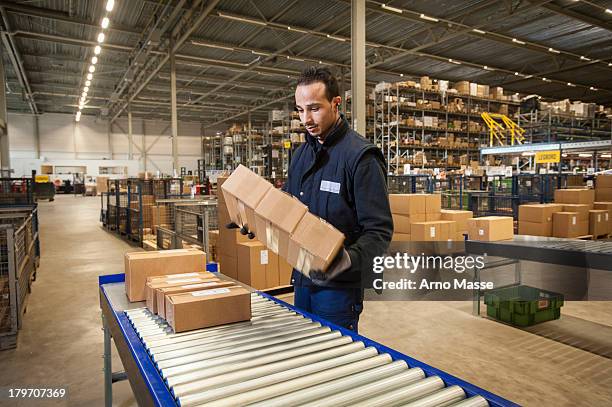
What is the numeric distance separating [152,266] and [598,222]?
342 inches

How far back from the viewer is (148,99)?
811 inches

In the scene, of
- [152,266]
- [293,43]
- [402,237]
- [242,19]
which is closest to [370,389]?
[152,266]

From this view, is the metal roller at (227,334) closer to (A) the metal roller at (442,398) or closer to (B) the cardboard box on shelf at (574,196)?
(A) the metal roller at (442,398)

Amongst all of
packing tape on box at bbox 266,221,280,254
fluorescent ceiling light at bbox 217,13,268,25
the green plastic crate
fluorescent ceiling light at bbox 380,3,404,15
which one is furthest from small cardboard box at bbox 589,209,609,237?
fluorescent ceiling light at bbox 217,13,268,25

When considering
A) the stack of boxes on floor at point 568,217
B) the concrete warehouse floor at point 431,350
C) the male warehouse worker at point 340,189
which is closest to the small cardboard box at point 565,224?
the stack of boxes on floor at point 568,217

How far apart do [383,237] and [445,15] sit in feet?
34.5

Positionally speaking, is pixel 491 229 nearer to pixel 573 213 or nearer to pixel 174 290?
pixel 573 213

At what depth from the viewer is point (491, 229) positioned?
4.60 meters

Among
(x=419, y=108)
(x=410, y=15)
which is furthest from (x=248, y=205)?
(x=419, y=108)

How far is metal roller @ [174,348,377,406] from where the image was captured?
99 centimetres

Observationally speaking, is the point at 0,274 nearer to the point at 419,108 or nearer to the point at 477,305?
the point at 477,305

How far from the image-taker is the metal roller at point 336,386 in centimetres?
97

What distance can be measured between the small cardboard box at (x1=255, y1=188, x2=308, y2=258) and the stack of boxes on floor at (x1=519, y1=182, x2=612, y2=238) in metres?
7.09

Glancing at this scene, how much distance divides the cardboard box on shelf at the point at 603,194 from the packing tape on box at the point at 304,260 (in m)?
9.62
